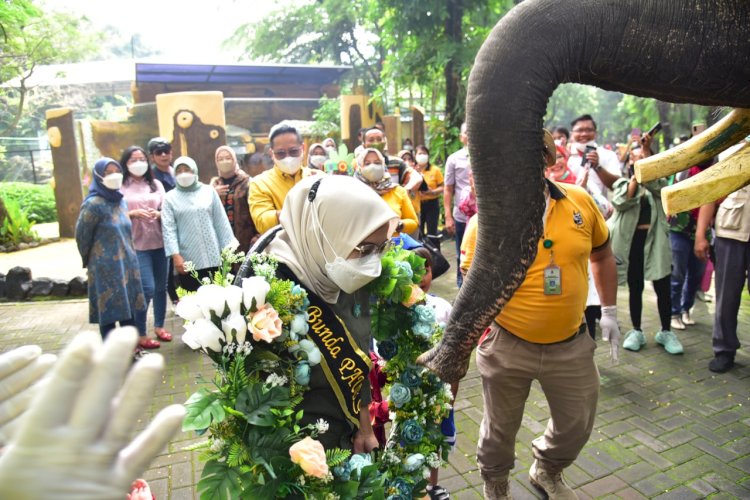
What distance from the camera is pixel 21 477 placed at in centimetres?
86

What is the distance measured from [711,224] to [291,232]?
424 cm

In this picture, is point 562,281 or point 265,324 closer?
point 265,324

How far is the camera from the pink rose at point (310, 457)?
5.32 feet

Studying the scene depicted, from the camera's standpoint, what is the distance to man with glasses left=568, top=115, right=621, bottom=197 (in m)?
4.61

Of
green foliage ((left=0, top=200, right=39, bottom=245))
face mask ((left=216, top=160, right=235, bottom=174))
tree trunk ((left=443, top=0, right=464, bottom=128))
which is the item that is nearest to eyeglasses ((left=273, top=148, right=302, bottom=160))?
face mask ((left=216, top=160, right=235, bottom=174))

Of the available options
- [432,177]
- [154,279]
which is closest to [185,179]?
[154,279]

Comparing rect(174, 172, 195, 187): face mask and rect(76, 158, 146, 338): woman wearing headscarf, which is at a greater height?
rect(174, 172, 195, 187): face mask

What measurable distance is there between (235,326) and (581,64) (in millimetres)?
1200

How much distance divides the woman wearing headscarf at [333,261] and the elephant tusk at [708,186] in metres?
0.95

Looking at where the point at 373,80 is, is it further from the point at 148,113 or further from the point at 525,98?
the point at 525,98

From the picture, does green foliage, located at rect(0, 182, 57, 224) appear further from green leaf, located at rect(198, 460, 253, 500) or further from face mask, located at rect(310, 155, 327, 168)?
green leaf, located at rect(198, 460, 253, 500)

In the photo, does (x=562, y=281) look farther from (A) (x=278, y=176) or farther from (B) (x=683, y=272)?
(B) (x=683, y=272)

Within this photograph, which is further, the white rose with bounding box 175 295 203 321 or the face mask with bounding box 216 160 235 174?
the face mask with bounding box 216 160 235 174

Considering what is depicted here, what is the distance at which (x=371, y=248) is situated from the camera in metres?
2.00
